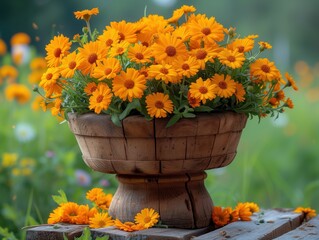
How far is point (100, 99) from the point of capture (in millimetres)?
1518

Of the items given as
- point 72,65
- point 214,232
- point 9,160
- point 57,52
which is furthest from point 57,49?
point 9,160

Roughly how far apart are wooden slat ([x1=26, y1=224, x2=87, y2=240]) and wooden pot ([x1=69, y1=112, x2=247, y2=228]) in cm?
12

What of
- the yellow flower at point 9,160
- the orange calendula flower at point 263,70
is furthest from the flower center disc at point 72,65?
the yellow flower at point 9,160

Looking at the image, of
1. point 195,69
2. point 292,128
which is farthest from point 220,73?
point 292,128

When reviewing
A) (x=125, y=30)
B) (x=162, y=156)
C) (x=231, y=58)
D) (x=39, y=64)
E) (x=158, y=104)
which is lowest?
(x=162, y=156)

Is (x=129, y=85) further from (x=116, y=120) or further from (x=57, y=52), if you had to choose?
(x=57, y=52)

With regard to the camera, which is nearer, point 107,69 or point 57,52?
point 107,69

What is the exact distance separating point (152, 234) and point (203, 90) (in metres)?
0.36

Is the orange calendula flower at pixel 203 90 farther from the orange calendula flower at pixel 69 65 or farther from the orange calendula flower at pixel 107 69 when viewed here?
the orange calendula flower at pixel 69 65

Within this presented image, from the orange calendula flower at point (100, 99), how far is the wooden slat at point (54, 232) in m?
0.34

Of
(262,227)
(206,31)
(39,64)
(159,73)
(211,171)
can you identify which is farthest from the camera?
(211,171)

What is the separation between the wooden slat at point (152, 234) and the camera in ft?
5.05

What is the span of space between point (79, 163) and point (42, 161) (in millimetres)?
424

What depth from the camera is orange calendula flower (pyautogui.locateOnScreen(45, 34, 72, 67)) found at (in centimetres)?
165
